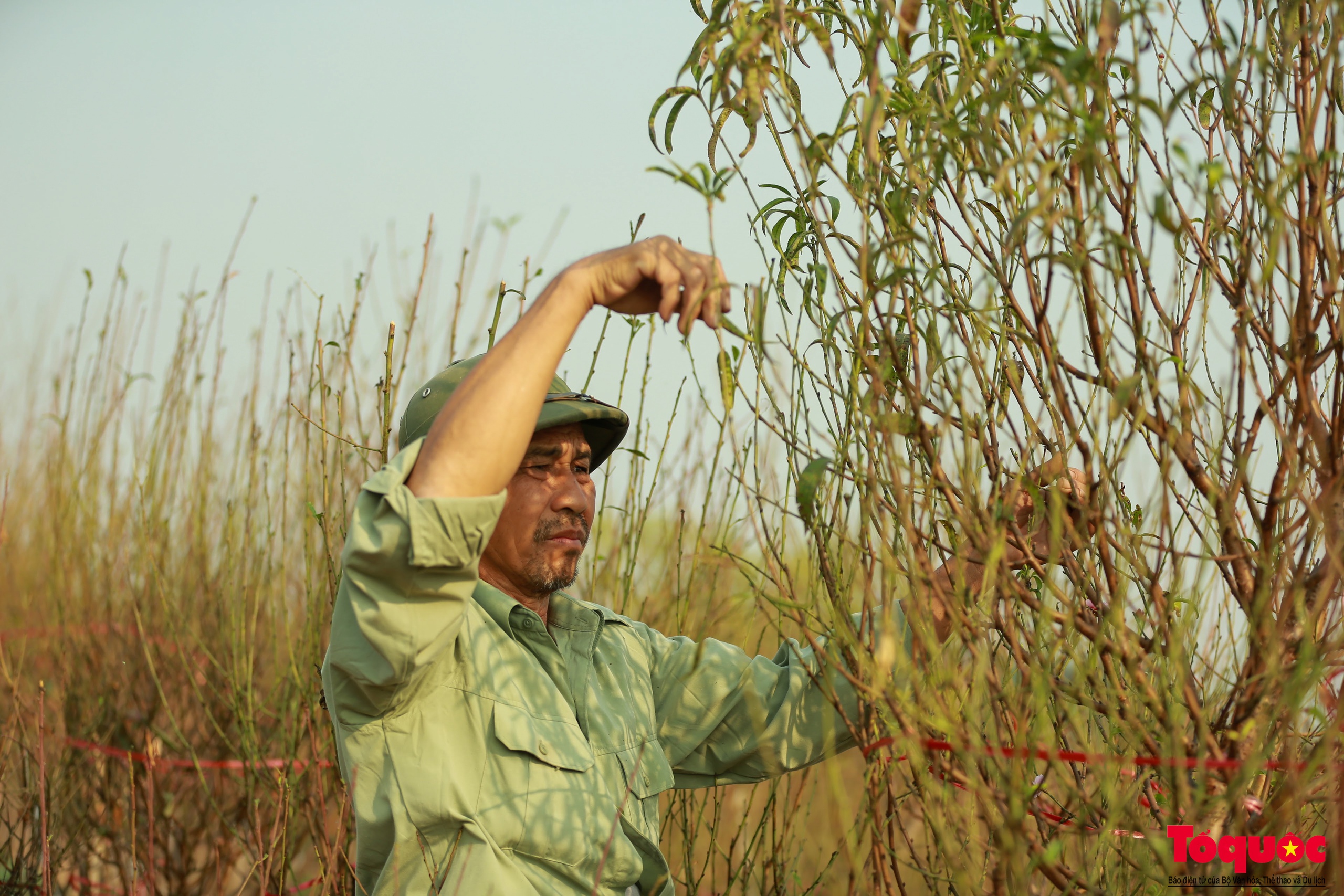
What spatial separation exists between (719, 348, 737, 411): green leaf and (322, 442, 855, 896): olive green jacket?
346 millimetres

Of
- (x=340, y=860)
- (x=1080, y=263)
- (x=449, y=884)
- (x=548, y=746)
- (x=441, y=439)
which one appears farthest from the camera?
(x=340, y=860)

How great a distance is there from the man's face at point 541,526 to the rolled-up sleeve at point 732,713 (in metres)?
0.26

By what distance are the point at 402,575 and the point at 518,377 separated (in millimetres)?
301

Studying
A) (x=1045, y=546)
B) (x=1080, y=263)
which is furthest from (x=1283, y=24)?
(x=1045, y=546)

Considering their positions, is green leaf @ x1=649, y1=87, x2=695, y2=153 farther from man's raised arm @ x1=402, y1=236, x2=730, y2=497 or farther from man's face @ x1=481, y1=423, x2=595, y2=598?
man's face @ x1=481, y1=423, x2=595, y2=598

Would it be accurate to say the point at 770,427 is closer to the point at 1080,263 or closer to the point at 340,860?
the point at 1080,263

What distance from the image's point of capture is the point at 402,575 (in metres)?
1.46

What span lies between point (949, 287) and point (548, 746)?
0.93 metres

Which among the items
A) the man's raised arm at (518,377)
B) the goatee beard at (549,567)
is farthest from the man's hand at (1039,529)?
the goatee beard at (549,567)

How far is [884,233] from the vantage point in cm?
130
